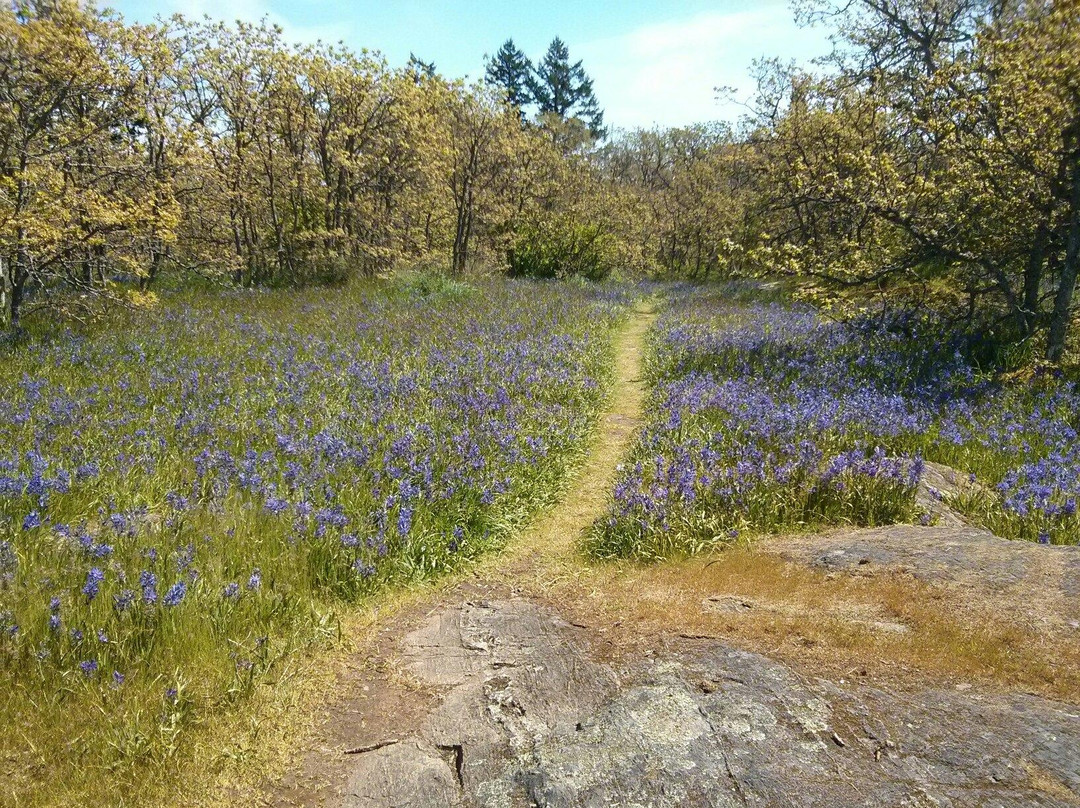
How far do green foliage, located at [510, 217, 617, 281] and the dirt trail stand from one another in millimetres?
22433

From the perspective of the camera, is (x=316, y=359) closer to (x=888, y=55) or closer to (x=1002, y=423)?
(x=1002, y=423)

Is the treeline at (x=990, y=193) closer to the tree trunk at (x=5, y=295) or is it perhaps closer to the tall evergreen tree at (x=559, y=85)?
the tree trunk at (x=5, y=295)

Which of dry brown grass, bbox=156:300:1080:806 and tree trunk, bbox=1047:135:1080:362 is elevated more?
tree trunk, bbox=1047:135:1080:362

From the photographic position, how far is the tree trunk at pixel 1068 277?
8.39m

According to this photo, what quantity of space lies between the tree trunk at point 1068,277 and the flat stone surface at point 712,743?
8.00 metres

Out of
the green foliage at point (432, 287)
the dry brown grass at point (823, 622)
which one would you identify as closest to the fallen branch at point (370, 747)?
the dry brown grass at point (823, 622)

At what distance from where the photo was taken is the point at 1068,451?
6.14m

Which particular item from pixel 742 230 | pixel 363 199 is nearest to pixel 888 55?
pixel 742 230

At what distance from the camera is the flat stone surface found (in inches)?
92.2

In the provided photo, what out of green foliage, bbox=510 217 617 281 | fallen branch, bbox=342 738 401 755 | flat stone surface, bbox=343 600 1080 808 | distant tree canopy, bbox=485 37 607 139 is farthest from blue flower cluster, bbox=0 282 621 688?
distant tree canopy, bbox=485 37 607 139

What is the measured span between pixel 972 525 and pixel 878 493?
2.47ft

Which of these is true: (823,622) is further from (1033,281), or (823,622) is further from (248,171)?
(248,171)

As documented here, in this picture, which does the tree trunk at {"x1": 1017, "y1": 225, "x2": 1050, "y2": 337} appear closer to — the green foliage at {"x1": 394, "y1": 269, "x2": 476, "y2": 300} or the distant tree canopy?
the green foliage at {"x1": 394, "y1": 269, "x2": 476, "y2": 300}

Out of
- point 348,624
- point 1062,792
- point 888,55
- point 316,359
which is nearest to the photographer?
point 1062,792
